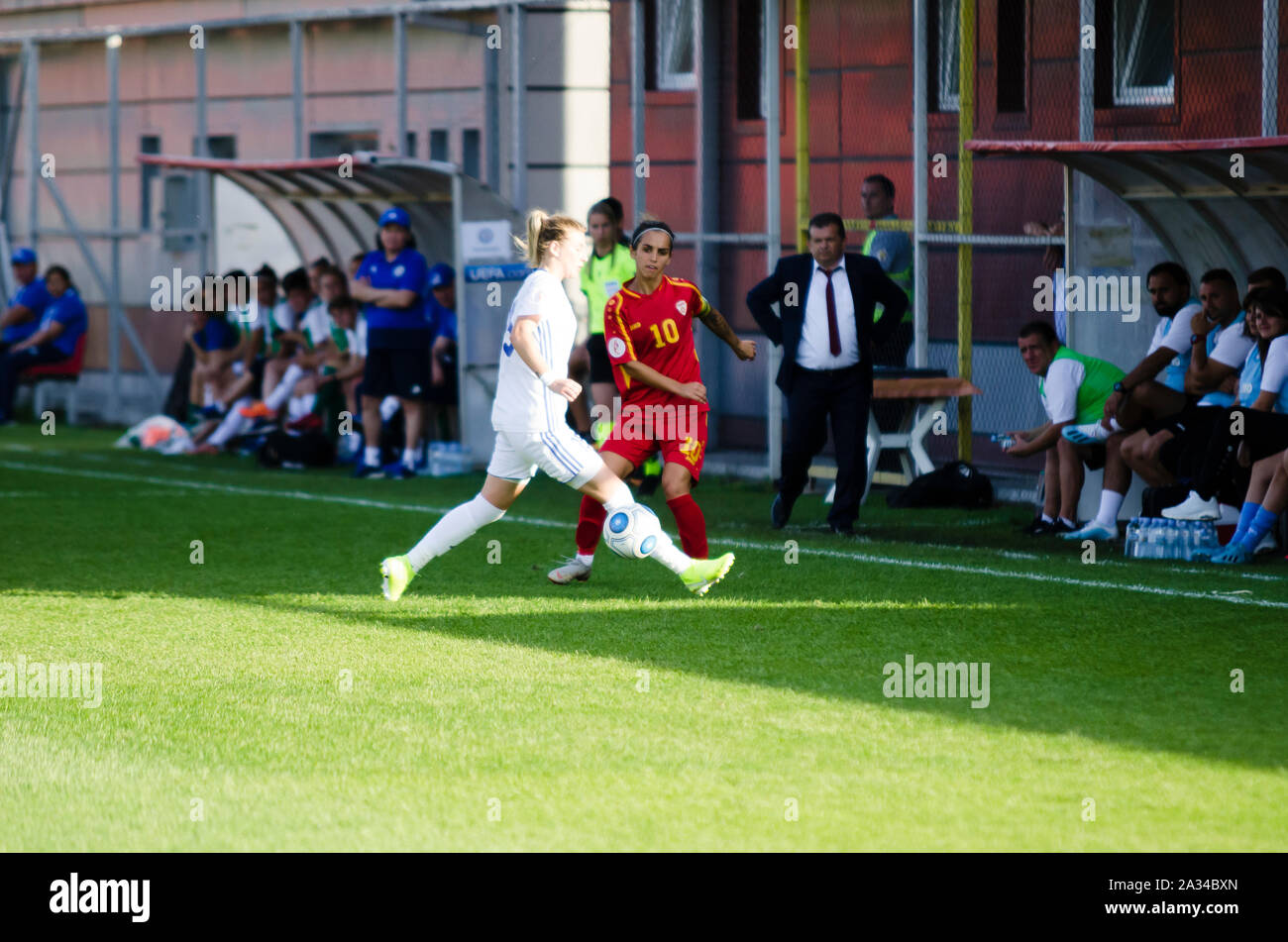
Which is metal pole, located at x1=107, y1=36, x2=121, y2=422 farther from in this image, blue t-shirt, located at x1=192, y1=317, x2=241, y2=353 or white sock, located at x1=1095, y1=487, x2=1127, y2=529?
white sock, located at x1=1095, y1=487, x2=1127, y2=529

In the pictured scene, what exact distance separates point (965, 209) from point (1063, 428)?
2.62m

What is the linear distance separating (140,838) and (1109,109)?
10.1m

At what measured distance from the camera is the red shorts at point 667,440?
391 inches

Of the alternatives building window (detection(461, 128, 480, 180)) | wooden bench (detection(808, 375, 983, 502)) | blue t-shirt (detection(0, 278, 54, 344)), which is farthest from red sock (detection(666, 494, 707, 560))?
blue t-shirt (detection(0, 278, 54, 344))

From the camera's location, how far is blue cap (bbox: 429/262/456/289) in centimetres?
1703

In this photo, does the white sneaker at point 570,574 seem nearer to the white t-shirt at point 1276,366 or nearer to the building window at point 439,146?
the white t-shirt at point 1276,366

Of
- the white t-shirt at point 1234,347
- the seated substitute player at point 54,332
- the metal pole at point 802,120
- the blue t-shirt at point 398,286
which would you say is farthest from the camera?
the seated substitute player at point 54,332

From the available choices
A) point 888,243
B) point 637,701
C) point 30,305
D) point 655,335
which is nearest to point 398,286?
point 888,243

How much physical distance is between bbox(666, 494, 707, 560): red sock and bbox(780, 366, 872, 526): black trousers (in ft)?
7.67

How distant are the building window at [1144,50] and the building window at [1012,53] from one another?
737 mm

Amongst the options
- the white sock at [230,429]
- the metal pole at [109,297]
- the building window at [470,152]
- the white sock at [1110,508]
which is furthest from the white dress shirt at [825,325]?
the metal pole at [109,297]

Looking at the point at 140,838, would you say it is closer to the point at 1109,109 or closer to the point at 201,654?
the point at 201,654

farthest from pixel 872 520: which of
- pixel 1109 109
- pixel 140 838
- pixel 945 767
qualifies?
pixel 140 838
